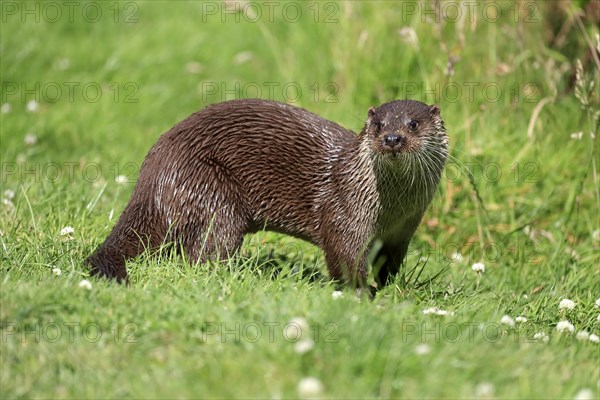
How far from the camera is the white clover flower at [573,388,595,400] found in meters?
2.53

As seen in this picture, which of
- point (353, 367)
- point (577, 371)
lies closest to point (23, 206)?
point (353, 367)

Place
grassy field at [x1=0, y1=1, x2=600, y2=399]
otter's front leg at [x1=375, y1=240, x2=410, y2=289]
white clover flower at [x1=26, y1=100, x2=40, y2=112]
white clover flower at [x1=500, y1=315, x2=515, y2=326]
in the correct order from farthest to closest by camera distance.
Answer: white clover flower at [x1=26, y1=100, x2=40, y2=112] < otter's front leg at [x1=375, y1=240, x2=410, y2=289] < white clover flower at [x1=500, y1=315, x2=515, y2=326] < grassy field at [x1=0, y1=1, x2=600, y2=399]

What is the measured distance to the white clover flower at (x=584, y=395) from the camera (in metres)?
2.53

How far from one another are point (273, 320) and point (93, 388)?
548mm

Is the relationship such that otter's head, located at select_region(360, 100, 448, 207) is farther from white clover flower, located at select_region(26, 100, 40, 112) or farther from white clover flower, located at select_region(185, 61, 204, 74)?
white clover flower, located at select_region(185, 61, 204, 74)

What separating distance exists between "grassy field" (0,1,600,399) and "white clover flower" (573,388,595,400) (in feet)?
0.15

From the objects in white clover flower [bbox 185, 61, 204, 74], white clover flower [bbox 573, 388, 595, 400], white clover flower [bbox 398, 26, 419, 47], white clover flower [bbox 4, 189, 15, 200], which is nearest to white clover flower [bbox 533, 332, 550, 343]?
white clover flower [bbox 573, 388, 595, 400]

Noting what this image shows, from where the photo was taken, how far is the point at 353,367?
2566mm

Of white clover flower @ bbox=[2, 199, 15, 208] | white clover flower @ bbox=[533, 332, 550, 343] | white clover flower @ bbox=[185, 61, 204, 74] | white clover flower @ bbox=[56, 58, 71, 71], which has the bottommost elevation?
white clover flower @ bbox=[2, 199, 15, 208]

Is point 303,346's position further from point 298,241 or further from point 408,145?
point 298,241

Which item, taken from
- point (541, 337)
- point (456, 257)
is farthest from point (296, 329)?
point (456, 257)

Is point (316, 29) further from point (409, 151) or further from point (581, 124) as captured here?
point (409, 151)

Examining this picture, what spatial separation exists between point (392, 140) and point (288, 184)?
0.62 metres

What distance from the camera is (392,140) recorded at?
143 inches
